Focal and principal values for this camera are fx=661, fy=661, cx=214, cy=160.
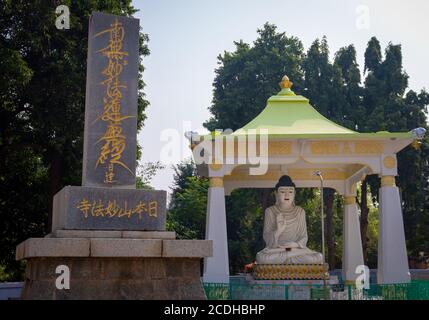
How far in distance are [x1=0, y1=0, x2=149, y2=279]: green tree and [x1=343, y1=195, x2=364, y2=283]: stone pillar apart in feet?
29.3

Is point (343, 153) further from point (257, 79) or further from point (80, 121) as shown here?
point (257, 79)

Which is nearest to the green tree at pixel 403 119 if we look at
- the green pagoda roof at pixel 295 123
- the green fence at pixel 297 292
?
the green pagoda roof at pixel 295 123

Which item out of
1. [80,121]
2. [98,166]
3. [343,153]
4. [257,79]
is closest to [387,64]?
[257,79]

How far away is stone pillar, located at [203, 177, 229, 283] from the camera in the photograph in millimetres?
19891

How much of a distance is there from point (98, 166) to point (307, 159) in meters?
10.9

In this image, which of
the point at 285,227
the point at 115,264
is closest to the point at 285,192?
the point at 285,227

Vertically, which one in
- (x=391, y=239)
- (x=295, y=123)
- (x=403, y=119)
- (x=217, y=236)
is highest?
(x=403, y=119)

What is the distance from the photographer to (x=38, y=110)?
23.9 meters

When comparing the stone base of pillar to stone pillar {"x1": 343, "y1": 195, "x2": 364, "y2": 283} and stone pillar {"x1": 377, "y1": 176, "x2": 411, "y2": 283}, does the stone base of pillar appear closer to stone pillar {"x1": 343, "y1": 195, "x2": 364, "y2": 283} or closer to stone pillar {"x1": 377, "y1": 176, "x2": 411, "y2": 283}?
stone pillar {"x1": 377, "y1": 176, "x2": 411, "y2": 283}

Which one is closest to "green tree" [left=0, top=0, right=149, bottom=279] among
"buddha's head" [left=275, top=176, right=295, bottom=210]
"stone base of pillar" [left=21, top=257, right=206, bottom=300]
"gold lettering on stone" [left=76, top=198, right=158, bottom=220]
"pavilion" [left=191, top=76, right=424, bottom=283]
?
"pavilion" [left=191, top=76, right=424, bottom=283]

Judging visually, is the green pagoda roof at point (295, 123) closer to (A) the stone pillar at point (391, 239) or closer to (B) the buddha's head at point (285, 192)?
(A) the stone pillar at point (391, 239)

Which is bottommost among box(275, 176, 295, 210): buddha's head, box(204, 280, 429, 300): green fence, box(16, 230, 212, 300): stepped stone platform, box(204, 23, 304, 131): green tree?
box(204, 280, 429, 300): green fence

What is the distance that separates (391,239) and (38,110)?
13.1 m

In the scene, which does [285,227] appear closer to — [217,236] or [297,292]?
[217,236]
